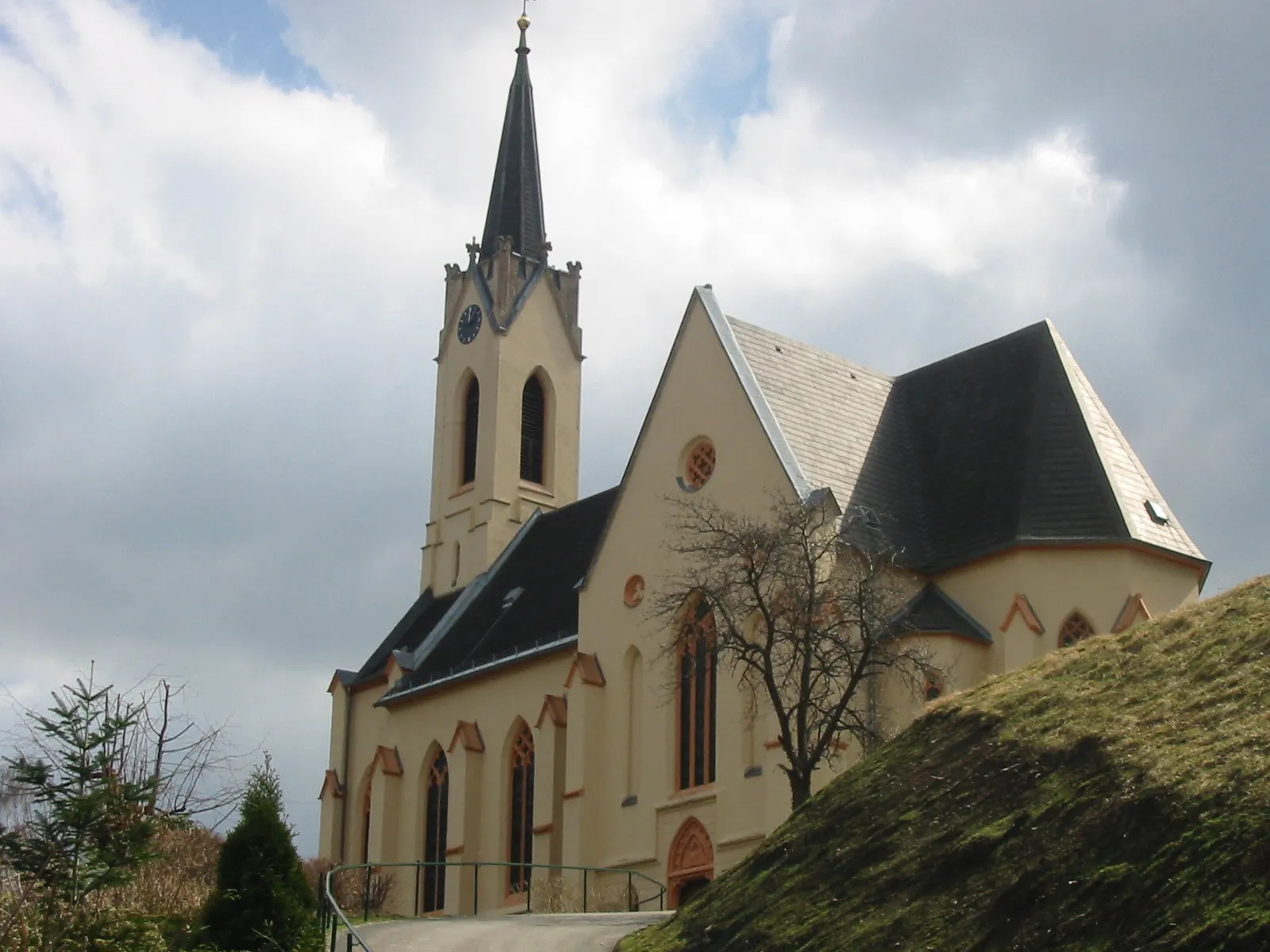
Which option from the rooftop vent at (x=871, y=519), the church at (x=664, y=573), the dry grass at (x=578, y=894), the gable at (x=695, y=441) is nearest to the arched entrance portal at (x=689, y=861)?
the church at (x=664, y=573)

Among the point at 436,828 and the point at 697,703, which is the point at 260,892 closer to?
the point at 697,703

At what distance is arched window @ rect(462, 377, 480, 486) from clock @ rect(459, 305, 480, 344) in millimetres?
1279

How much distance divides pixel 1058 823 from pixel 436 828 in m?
32.0

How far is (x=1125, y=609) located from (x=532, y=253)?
28.1 meters

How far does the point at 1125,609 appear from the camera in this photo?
35.7 metres

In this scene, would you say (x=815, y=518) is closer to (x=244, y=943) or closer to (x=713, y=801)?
(x=713, y=801)

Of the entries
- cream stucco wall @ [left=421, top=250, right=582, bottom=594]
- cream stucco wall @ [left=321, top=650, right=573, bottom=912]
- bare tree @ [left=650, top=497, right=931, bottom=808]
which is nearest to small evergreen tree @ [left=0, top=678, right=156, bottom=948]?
bare tree @ [left=650, top=497, right=931, bottom=808]

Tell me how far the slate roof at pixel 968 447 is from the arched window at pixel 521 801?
10851 millimetres

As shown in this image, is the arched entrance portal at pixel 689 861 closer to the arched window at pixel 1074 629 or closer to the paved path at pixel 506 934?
the arched window at pixel 1074 629

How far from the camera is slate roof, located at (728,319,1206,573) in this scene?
122 feet

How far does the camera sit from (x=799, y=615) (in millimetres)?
31469

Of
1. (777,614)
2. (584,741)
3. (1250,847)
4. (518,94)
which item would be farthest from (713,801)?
(518,94)

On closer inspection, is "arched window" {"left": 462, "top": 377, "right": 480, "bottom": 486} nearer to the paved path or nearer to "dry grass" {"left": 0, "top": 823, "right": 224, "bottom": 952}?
"dry grass" {"left": 0, "top": 823, "right": 224, "bottom": 952}

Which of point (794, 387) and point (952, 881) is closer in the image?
point (952, 881)
